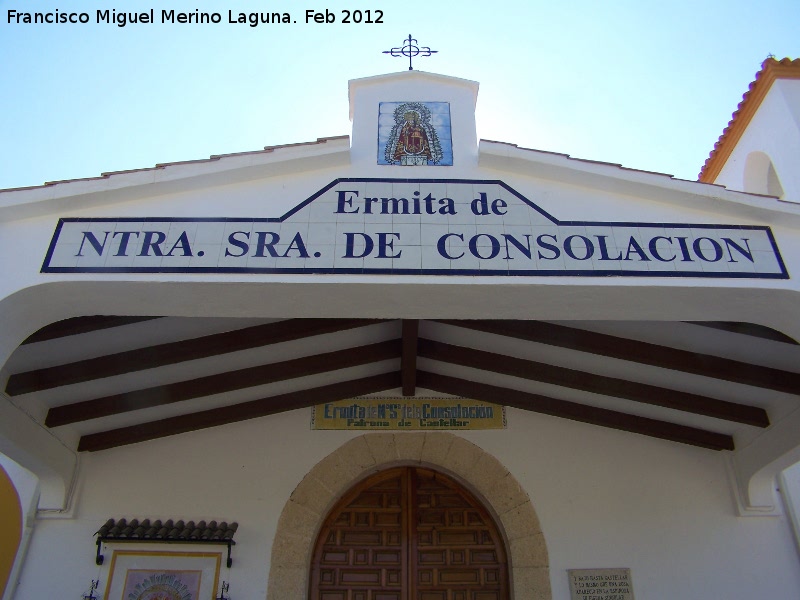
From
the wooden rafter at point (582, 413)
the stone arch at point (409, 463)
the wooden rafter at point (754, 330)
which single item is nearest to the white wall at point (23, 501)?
the stone arch at point (409, 463)

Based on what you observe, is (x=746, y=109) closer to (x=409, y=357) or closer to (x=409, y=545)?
(x=409, y=357)

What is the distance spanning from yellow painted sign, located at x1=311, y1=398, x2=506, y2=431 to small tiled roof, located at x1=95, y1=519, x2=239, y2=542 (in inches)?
38.2

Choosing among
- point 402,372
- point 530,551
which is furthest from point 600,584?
point 402,372

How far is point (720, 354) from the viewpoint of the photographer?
4012 mm

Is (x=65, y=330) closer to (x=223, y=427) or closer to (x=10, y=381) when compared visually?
(x=10, y=381)

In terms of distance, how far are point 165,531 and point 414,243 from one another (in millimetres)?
2812

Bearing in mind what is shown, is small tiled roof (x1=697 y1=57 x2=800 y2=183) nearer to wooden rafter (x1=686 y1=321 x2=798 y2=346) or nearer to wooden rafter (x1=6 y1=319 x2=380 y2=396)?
wooden rafter (x1=686 y1=321 x2=798 y2=346)

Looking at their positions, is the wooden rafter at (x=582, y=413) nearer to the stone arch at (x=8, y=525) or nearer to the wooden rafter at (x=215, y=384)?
the wooden rafter at (x=215, y=384)

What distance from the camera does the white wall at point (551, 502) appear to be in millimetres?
4422

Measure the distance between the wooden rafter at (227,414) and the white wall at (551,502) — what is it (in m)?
0.12

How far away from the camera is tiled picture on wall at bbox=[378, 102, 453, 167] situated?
350 centimetres

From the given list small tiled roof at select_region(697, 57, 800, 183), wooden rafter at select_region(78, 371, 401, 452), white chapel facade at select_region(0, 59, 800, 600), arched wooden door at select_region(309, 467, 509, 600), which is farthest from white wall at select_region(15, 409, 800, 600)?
small tiled roof at select_region(697, 57, 800, 183)

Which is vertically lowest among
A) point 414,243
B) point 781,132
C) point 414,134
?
point 414,243

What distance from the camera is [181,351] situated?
399cm
